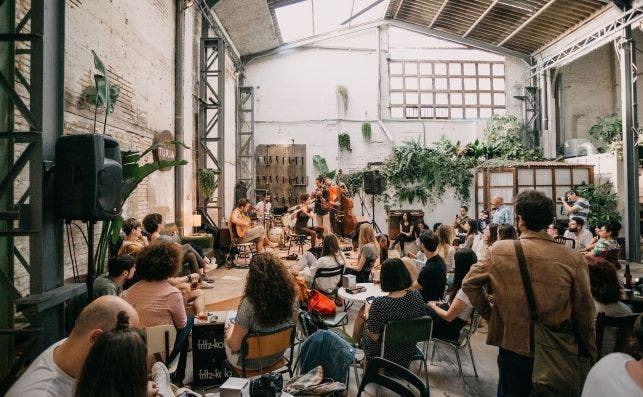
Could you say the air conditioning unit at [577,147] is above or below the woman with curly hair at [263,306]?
above

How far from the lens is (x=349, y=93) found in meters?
13.6

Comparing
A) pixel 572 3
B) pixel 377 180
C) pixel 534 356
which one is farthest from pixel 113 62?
pixel 572 3

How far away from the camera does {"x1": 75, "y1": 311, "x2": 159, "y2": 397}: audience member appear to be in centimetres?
125

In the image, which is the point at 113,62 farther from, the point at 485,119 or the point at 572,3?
the point at 485,119

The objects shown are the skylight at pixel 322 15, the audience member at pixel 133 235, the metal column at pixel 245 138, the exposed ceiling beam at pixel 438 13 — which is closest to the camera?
the audience member at pixel 133 235

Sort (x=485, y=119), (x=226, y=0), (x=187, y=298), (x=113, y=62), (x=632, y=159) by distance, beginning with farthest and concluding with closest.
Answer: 1. (x=485, y=119)
2. (x=226, y=0)
3. (x=632, y=159)
4. (x=113, y=62)
5. (x=187, y=298)

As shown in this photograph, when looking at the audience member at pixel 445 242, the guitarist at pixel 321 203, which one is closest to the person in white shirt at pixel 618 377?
the audience member at pixel 445 242

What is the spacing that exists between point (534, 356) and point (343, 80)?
12.8 m

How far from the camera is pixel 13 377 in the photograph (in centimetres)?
273

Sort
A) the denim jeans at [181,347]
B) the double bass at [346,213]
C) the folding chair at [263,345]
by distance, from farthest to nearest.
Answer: the double bass at [346,213] → the denim jeans at [181,347] → the folding chair at [263,345]

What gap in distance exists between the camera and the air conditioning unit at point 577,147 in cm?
1148

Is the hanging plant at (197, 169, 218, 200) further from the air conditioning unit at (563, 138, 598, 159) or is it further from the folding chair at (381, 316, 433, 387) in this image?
the air conditioning unit at (563, 138, 598, 159)

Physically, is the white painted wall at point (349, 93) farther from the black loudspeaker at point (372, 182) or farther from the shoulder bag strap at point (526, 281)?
the shoulder bag strap at point (526, 281)

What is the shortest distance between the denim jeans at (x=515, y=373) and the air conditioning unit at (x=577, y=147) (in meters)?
11.6
